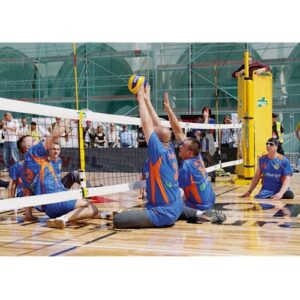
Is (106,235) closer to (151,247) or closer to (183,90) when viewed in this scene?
(151,247)

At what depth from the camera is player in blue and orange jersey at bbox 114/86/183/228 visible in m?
5.43

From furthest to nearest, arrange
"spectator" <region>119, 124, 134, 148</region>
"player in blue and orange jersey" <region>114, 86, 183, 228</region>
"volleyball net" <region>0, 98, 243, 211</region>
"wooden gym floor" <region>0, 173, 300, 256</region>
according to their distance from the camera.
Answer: "spectator" <region>119, 124, 134, 148</region> < "volleyball net" <region>0, 98, 243, 211</region> < "player in blue and orange jersey" <region>114, 86, 183, 228</region> < "wooden gym floor" <region>0, 173, 300, 256</region>

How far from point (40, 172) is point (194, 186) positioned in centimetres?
172

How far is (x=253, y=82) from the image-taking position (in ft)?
34.4

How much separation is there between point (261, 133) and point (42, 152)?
618cm

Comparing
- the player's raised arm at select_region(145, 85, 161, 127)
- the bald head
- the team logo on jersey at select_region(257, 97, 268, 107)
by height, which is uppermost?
the team logo on jersey at select_region(257, 97, 268, 107)

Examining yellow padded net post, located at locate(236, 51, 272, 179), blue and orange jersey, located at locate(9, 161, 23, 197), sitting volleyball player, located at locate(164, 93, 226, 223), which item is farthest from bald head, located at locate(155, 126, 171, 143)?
yellow padded net post, located at locate(236, 51, 272, 179)

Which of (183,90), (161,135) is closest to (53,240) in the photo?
(161,135)

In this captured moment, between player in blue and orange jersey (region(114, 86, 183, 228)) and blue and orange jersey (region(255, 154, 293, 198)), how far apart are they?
8.88ft

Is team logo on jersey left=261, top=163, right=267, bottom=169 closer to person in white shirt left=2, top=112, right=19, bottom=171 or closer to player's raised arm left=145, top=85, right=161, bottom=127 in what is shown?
player's raised arm left=145, top=85, right=161, bottom=127

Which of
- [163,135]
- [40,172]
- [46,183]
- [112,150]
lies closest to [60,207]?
[46,183]

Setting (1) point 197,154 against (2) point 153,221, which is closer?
(2) point 153,221

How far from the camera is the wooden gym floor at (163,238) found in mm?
4566

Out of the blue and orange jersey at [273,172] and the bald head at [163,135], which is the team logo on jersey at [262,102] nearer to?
the blue and orange jersey at [273,172]
